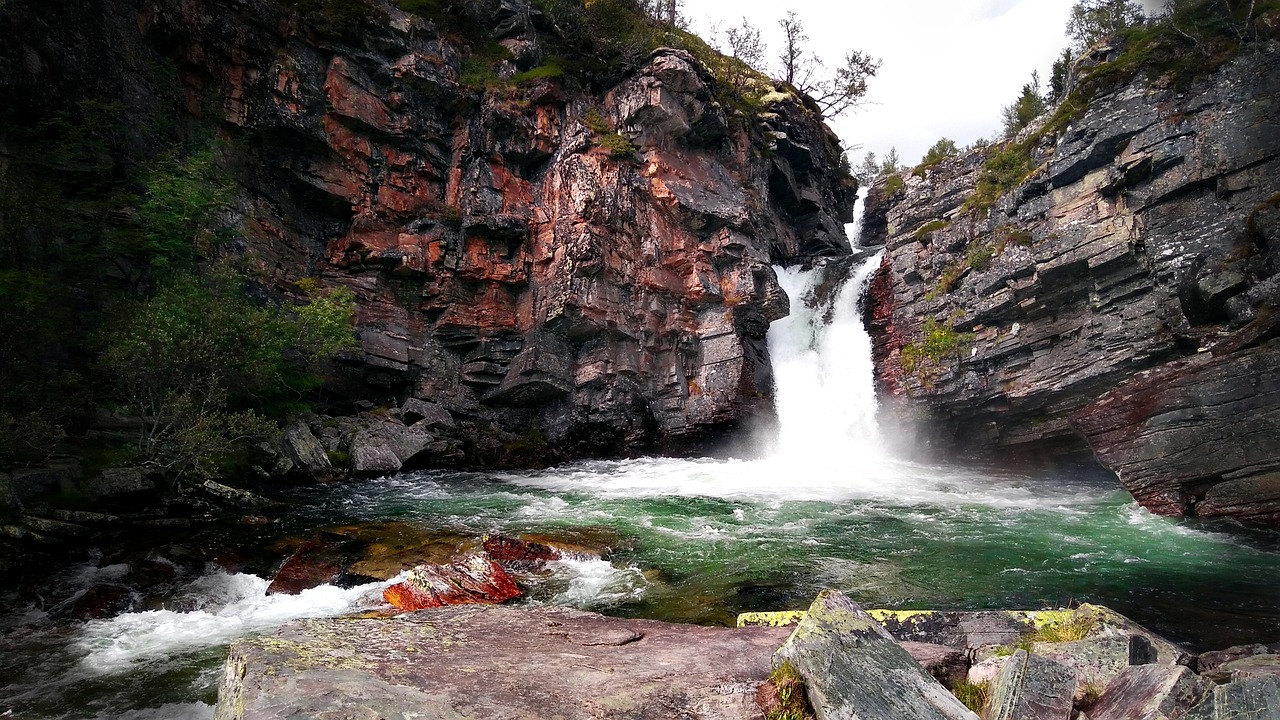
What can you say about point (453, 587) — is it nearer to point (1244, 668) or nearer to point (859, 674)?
point (859, 674)

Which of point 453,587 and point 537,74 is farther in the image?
point 537,74

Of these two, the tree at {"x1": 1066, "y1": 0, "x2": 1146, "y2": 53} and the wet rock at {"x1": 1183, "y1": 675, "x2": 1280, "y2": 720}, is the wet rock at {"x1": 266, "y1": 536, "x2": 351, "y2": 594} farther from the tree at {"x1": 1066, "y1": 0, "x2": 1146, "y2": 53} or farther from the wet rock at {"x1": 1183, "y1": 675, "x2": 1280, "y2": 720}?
the tree at {"x1": 1066, "y1": 0, "x2": 1146, "y2": 53}

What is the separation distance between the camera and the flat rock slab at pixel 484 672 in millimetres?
3631

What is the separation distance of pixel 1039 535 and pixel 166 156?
Result: 82.7 feet

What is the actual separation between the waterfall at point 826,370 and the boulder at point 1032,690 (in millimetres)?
23061

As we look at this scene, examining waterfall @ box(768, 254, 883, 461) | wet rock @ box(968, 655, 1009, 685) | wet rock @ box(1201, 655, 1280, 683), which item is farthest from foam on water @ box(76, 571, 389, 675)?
waterfall @ box(768, 254, 883, 461)

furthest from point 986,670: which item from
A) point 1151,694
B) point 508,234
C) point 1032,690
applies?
point 508,234

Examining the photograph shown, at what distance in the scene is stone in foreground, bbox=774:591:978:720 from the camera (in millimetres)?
3869

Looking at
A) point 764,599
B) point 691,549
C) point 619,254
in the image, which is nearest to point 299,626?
point 764,599

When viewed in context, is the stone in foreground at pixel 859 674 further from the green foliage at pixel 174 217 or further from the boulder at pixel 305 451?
the green foliage at pixel 174 217

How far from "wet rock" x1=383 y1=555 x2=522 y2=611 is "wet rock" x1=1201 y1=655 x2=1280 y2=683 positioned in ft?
25.4

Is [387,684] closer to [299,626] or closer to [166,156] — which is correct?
[299,626]

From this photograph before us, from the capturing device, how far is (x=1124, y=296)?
18.4 m

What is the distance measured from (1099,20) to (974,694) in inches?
1203
